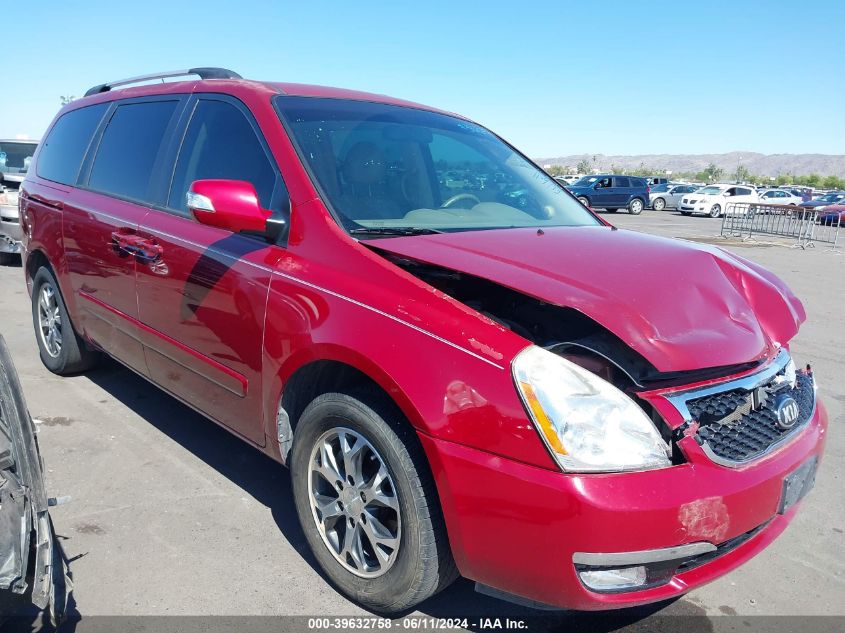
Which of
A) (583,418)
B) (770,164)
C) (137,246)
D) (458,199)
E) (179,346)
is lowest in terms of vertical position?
(179,346)

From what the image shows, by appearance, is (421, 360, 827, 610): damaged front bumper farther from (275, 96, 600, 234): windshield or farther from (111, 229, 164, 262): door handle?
(111, 229, 164, 262): door handle

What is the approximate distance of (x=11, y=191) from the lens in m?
10.4

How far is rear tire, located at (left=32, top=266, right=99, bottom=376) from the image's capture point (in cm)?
466

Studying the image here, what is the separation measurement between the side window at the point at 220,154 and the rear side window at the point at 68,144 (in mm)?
1399

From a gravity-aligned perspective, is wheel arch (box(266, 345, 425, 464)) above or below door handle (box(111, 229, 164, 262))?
below

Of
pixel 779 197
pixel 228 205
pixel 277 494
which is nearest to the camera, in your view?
pixel 228 205

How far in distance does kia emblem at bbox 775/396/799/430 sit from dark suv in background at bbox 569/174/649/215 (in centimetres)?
2788

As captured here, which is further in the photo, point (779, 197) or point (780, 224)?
point (779, 197)

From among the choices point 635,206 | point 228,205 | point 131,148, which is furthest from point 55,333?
point 635,206

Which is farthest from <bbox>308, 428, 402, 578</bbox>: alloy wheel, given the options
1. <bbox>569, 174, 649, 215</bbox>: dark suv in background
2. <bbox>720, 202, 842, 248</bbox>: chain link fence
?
<bbox>569, 174, 649, 215</bbox>: dark suv in background

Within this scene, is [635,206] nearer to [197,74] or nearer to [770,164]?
[197,74]

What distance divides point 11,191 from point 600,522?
11.1 m

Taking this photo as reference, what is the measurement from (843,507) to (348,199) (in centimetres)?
288

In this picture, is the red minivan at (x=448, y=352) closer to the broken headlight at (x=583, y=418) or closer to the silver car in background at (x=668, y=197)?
the broken headlight at (x=583, y=418)
